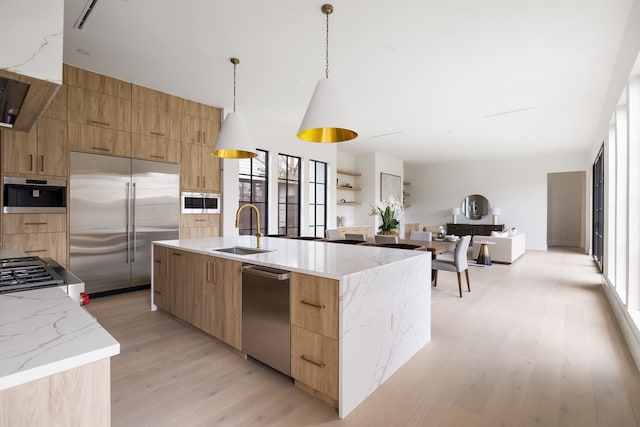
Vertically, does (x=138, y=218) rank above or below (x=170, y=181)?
below

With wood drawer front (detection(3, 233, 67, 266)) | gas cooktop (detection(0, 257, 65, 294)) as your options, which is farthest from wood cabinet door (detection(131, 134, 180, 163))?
gas cooktop (detection(0, 257, 65, 294))

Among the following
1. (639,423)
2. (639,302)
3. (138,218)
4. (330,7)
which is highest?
(330,7)

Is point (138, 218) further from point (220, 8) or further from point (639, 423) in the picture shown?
point (639, 423)

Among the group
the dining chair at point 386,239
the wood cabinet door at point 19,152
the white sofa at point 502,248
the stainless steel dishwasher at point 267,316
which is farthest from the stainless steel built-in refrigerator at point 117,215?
the white sofa at point 502,248

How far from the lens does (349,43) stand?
3.12 m

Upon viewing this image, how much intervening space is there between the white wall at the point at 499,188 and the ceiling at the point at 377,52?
416 centimetres

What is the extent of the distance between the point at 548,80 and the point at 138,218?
5.57 meters

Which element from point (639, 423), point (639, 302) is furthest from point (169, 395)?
point (639, 302)

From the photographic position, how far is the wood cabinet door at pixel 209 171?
4957mm

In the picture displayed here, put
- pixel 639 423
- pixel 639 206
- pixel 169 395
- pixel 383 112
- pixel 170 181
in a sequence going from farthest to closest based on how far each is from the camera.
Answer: pixel 383 112 < pixel 170 181 < pixel 639 206 < pixel 169 395 < pixel 639 423

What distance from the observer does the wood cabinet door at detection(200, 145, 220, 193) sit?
4.96 metres

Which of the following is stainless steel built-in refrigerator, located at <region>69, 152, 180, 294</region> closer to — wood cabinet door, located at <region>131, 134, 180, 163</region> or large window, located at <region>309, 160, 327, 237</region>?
wood cabinet door, located at <region>131, 134, 180, 163</region>

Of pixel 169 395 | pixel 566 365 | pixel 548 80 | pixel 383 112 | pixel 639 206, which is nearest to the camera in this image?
pixel 169 395

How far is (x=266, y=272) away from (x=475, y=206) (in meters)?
9.83
